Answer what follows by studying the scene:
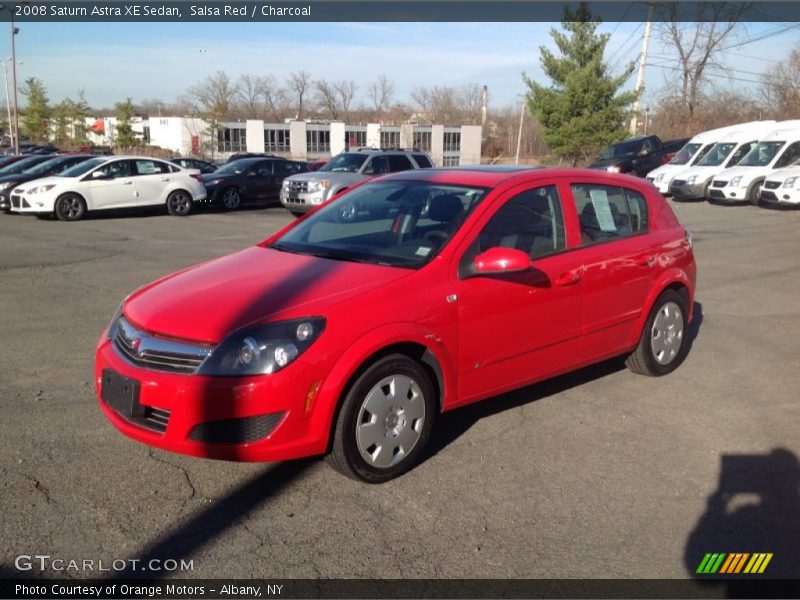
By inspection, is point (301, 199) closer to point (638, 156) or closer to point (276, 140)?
point (638, 156)

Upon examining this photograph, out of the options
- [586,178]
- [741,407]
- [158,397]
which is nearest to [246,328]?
[158,397]

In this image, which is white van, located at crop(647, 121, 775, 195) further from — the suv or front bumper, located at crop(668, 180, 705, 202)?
the suv

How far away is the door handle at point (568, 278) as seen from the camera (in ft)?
16.4

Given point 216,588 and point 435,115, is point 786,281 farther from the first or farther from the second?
point 435,115

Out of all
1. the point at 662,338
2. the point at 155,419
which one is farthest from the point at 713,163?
the point at 155,419

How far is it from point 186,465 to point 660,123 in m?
52.0

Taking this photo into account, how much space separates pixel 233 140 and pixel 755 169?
60.1 meters

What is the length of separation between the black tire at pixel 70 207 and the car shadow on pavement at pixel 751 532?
16.8 metres

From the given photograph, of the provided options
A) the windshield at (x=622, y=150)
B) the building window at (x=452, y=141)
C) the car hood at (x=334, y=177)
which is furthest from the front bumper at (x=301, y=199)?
the building window at (x=452, y=141)

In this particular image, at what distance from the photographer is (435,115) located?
9656cm

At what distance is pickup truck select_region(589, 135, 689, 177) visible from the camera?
93.6 ft

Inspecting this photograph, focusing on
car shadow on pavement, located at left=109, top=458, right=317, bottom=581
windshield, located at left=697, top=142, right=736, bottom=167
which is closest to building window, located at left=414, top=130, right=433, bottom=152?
windshield, located at left=697, top=142, right=736, bottom=167

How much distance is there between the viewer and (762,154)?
22.3 m

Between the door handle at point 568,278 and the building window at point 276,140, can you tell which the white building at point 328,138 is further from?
the door handle at point 568,278
